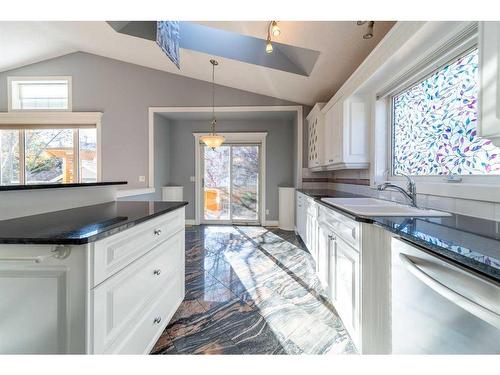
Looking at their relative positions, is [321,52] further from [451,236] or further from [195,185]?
[195,185]

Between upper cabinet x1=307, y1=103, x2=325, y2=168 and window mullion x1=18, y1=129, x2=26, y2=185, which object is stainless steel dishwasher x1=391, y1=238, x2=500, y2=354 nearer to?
upper cabinet x1=307, y1=103, x2=325, y2=168

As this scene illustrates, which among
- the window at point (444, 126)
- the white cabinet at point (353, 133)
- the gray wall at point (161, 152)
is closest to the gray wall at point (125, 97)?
the gray wall at point (161, 152)

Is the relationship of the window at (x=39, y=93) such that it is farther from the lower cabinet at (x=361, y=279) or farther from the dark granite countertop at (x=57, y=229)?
the lower cabinet at (x=361, y=279)

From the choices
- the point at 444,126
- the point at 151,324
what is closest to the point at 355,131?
the point at 444,126

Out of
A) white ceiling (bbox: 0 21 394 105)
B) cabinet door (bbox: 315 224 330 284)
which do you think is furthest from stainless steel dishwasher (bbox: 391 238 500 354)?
white ceiling (bbox: 0 21 394 105)

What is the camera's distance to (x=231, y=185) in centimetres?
548

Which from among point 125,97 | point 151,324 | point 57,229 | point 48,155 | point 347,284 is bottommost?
point 151,324

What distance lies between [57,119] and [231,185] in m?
3.92

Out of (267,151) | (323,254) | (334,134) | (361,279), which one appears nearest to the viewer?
(361,279)

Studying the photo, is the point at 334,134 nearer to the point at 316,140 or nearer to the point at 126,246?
the point at 316,140

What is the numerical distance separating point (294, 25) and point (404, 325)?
263 cm

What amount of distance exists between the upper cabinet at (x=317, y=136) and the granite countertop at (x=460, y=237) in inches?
91.3

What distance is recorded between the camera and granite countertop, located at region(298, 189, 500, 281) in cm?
63
